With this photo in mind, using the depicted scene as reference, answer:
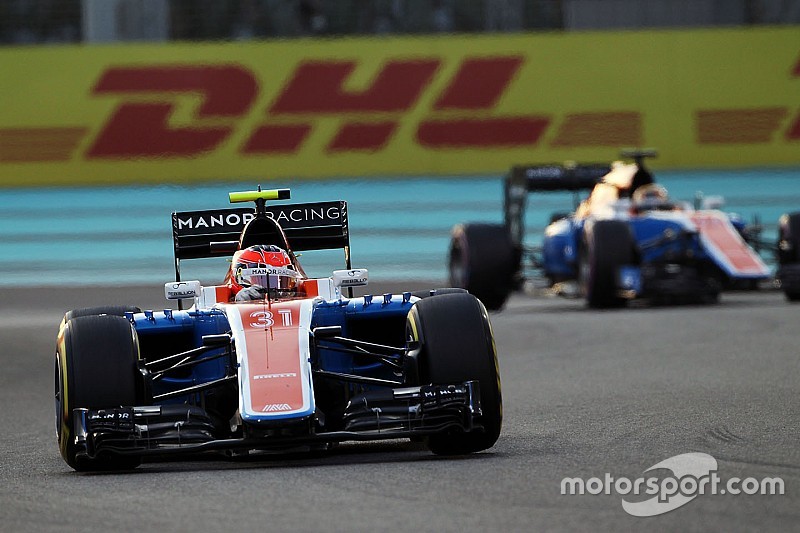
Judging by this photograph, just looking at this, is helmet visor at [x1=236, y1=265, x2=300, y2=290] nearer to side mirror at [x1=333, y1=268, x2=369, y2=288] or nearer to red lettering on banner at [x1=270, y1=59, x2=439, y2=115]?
side mirror at [x1=333, y1=268, x2=369, y2=288]

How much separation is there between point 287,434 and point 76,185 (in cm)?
1660

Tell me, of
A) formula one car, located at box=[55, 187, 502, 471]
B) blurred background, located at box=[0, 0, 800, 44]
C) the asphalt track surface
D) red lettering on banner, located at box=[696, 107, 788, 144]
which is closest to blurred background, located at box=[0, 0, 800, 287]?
red lettering on banner, located at box=[696, 107, 788, 144]

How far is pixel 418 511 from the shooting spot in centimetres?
639

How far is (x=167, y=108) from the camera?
23922 millimetres

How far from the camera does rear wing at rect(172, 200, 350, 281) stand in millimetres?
10328

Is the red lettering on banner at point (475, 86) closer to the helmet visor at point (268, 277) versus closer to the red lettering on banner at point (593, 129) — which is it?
the red lettering on banner at point (593, 129)

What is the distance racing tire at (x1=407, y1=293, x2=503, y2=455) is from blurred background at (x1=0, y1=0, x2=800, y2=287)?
15515mm

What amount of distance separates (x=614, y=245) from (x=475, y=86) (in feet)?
19.8

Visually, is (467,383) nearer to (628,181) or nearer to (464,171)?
(628,181)

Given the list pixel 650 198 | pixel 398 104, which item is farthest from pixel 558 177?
pixel 398 104

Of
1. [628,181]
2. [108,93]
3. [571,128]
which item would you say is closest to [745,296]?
[628,181]

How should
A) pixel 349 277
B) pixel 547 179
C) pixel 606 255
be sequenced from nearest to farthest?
pixel 349 277
pixel 606 255
pixel 547 179

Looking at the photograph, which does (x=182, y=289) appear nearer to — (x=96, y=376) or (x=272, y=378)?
(x=96, y=376)

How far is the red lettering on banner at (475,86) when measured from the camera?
2395 cm
